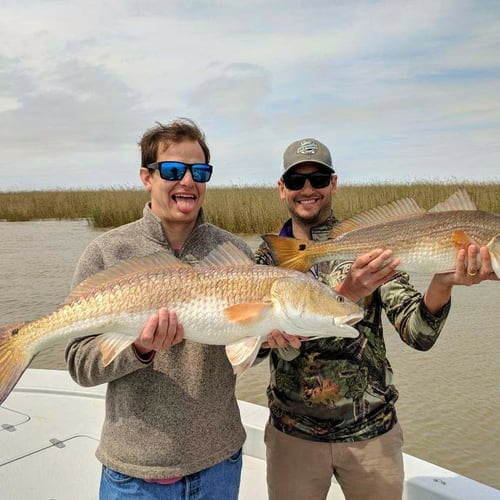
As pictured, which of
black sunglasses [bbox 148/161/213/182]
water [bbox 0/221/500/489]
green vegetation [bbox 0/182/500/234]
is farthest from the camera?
green vegetation [bbox 0/182/500/234]

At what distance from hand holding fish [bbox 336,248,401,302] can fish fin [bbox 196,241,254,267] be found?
0.61m

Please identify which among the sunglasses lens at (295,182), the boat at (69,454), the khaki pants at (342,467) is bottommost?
the boat at (69,454)

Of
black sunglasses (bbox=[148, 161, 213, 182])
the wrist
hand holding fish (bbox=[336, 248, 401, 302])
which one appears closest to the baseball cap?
hand holding fish (bbox=[336, 248, 401, 302])

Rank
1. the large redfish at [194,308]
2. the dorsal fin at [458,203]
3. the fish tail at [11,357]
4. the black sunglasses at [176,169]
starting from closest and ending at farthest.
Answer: the fish tail at [11,357] → the large redfish at [194,308] → the black sunglasses at [176,169] → the dorsal fin at [458,203]

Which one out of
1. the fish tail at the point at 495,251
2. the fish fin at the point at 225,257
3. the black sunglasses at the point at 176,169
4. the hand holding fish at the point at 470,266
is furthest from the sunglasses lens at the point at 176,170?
the fish tail at the point at 495,251

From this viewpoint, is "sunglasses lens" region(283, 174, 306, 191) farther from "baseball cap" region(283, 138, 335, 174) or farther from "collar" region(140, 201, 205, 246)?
"collar" region(140, 201, 205, 246)

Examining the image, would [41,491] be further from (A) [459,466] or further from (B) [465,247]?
(A) [459,466]

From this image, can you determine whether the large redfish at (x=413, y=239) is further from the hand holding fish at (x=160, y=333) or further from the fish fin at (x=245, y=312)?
the hand holding fish at (x=160, y=333)

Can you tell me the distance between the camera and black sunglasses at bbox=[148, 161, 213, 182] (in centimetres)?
244

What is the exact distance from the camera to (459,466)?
511 centimetres

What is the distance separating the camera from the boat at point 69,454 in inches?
127

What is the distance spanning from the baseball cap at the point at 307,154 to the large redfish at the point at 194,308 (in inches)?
35.2

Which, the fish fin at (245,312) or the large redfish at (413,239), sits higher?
the large redfish at (413,239)

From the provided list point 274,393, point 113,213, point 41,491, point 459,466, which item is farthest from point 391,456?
point 113,213
